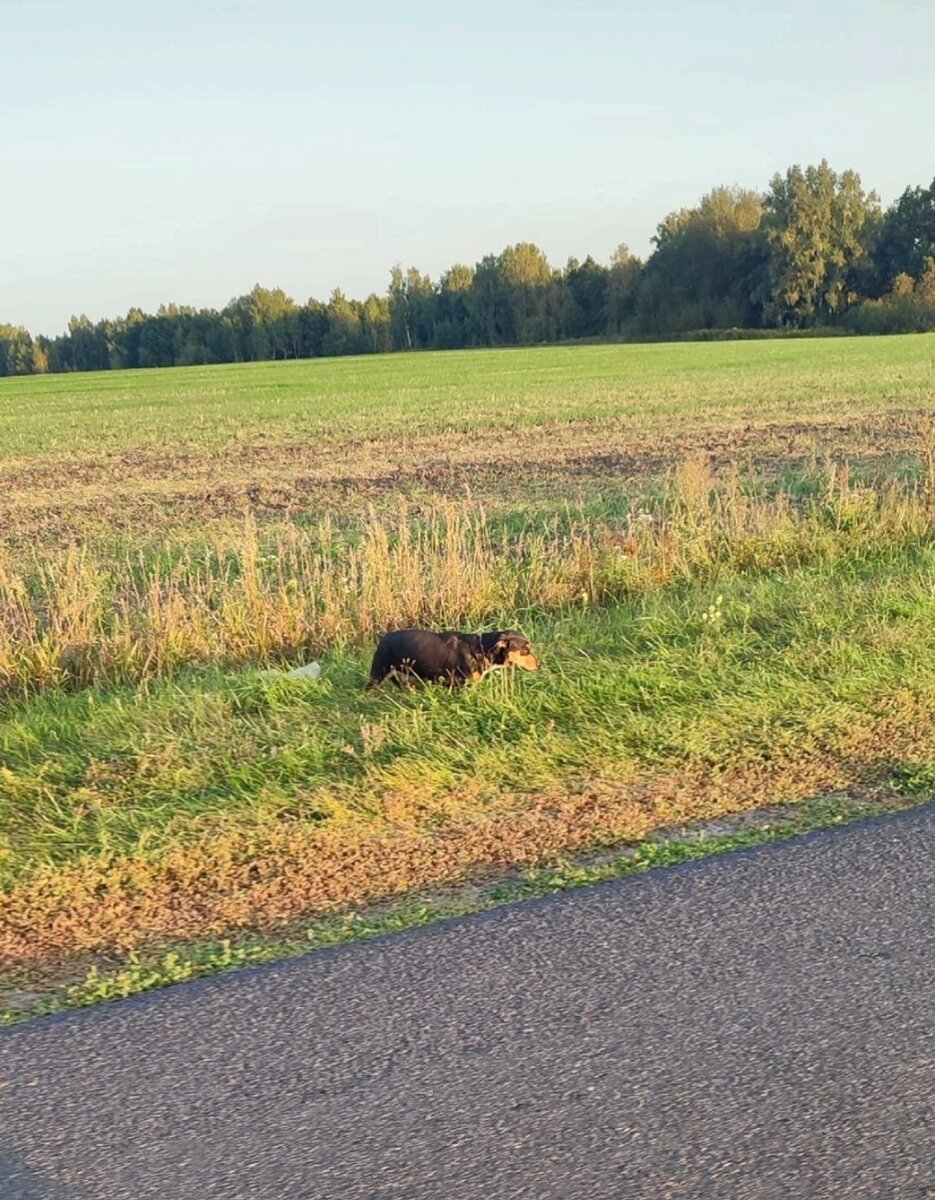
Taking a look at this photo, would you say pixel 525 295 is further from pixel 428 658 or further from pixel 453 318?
pixel 428 658

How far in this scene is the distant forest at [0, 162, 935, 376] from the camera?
9400 cm

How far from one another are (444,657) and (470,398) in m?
32.1

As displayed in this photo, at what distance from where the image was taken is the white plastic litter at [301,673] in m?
6.59

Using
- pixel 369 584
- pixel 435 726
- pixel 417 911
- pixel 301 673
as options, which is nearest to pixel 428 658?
pixel 435 726

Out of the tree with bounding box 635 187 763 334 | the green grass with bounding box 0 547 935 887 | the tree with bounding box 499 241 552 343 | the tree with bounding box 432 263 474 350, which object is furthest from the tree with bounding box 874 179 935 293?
the green grass with bounding box 0 547 935 887

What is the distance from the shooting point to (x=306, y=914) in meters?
4.04

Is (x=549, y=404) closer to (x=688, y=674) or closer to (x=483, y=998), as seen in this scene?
(x=688, y=674)

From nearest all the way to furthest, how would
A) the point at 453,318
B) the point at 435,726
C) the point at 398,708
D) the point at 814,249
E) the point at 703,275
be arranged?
the point at 435,726, the point at 398,708, the point at 814,249, the point at 703,275, the point at 453,318

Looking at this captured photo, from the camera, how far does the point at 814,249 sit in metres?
94.3

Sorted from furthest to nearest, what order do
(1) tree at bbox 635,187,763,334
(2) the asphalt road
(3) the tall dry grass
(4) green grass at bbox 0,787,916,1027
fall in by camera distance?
1. (1) tree at bbox 635,187,763,334
2. (3) the tall dry grass
3. (4) green grass at bbox 0,787,916,1027
4. (2) the asphalt road

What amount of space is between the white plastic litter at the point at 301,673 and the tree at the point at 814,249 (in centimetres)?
9317

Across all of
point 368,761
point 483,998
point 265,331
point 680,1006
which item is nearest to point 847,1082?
point 680,1006

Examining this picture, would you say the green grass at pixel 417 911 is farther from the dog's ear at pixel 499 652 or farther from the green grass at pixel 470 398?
the green grass at pixel 470 398

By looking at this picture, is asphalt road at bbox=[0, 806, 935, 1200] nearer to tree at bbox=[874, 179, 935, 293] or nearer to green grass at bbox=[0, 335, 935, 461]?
green grass at bbox=[0, 335, 935, 461]
